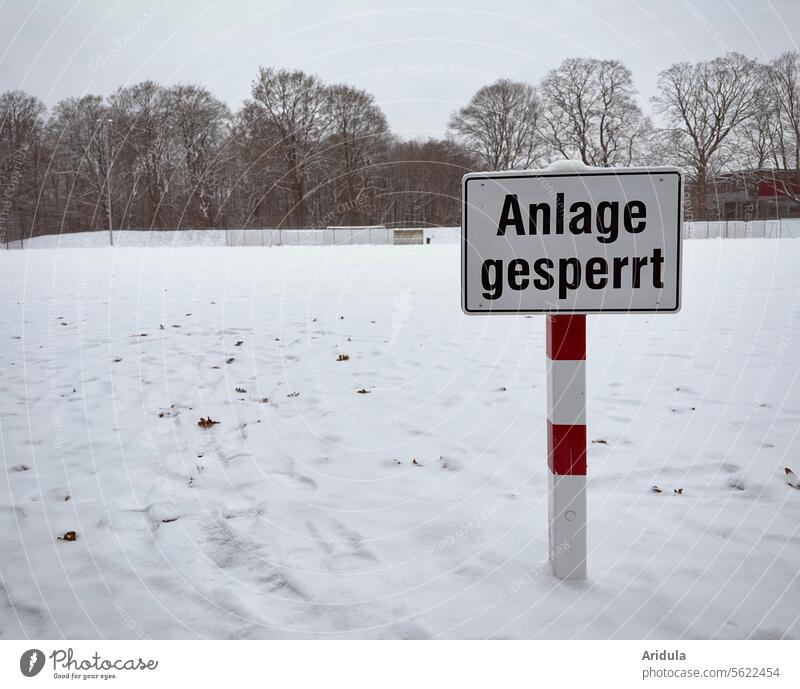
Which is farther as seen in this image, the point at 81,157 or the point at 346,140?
the point at 81,157

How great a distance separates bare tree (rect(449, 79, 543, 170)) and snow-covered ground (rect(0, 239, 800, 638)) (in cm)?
913

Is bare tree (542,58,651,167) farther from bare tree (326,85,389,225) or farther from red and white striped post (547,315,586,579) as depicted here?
red and white striped post (547,315,586,579)

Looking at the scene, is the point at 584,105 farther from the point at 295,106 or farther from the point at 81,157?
the point at 81,157

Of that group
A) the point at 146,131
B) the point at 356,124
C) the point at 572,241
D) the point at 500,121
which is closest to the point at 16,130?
the point at 146,131

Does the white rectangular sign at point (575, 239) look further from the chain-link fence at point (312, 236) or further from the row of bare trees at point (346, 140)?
the chain-link fence at point (312, 236)

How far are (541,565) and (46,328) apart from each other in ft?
24.2

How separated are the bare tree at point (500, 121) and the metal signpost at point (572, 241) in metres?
13.2

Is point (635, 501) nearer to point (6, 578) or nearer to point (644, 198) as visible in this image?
point (644, 198)

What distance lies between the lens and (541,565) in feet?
8.75

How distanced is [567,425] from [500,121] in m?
14.2

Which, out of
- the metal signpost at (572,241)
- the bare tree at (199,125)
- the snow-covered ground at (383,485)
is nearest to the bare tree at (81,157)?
the bare tree at (199,125)

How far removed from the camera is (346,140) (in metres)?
19.6

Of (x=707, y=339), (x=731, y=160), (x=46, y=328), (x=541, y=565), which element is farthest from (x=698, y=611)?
(x=731, y=160)

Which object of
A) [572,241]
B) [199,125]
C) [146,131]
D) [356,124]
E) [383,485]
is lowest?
[383,485]
